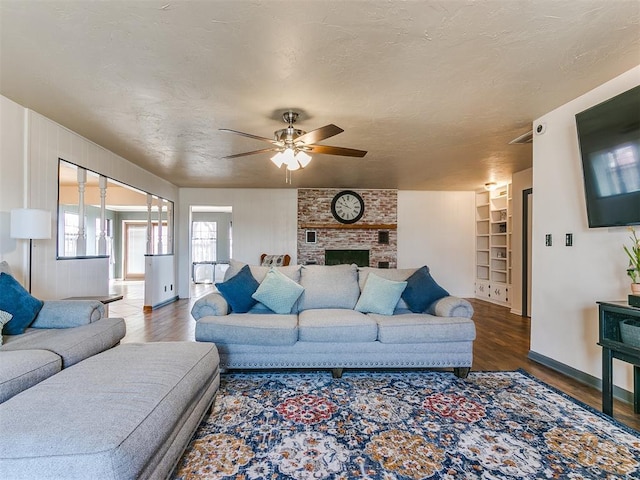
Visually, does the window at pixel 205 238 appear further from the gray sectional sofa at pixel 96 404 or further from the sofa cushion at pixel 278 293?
the gray sectional sofa at pixel 96 404

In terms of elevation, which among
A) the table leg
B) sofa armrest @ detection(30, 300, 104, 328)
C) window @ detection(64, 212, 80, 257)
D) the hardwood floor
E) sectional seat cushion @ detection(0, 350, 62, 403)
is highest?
window @ detection(64, 212, 80, 257)

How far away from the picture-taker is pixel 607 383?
212 centimetres

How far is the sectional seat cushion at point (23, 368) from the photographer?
60.7 inches

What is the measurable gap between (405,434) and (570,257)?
216 cm

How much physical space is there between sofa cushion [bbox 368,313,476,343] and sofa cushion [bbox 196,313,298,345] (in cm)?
79

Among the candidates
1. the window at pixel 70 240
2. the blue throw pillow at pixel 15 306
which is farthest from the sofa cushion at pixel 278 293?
the window at pixel 70 240

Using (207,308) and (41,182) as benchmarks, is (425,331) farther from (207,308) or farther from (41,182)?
(41,182)

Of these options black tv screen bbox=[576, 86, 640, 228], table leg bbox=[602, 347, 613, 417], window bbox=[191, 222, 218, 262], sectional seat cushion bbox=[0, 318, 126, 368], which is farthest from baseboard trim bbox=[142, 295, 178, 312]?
black tv screen bbox=[576, 86, 640, 228]

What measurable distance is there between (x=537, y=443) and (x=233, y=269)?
294 cm

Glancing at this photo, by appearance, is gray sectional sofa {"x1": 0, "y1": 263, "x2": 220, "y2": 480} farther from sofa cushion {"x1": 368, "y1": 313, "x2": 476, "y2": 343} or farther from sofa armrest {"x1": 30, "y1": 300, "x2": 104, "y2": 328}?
sofa cushion {"x1": 368, "y1": 313, "x2": 476, "y2": 343}

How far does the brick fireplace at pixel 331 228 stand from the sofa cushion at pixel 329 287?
3434 mm

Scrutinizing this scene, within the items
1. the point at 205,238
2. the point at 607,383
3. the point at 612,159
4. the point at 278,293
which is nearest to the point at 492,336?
the point at 607,383

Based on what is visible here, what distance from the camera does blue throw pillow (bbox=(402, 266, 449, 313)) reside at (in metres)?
3.22

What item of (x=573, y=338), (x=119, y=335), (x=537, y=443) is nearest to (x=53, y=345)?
(x=119, y=335)
